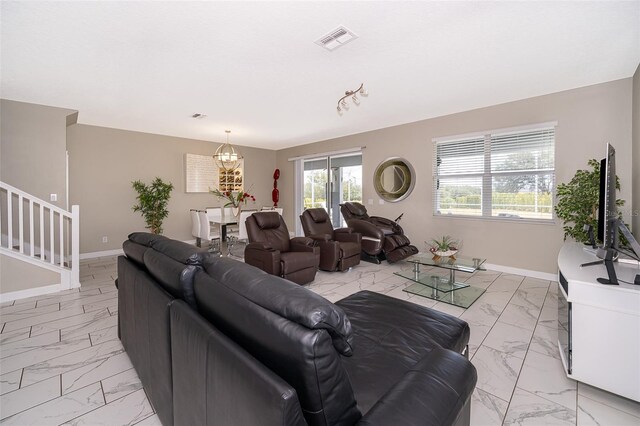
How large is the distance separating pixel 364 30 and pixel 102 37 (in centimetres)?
229

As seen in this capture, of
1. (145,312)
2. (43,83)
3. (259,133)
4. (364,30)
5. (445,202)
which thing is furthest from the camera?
(259,133)

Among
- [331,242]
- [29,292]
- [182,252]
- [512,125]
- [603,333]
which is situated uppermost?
[512,125]

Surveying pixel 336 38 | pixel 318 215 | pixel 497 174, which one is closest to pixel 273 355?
pixel 336 38

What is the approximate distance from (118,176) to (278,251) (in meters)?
4.33

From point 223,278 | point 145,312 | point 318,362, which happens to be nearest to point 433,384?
point 318,362

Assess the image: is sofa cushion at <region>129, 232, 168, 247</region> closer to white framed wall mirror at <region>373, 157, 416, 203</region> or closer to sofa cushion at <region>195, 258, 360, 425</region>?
sofa cushion at <region>195, 258, 360, 425</region>

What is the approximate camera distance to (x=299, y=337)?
771 mm

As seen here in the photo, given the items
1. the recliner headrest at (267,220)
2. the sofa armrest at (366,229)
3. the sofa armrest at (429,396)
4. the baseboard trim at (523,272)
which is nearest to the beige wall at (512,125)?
the baseboard trim at (523,272)

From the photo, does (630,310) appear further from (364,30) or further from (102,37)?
(102,37)

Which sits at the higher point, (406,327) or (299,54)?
(299,54)

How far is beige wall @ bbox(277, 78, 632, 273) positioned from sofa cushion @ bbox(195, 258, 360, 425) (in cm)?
440

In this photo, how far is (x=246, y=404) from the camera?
0.77 metres

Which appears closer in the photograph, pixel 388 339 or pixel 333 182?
pixel 388 339

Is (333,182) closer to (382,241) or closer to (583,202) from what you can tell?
(382,241)
